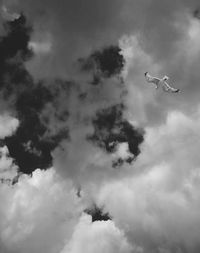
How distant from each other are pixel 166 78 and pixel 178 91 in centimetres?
251

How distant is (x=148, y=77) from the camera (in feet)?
155

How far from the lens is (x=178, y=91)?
152 ft

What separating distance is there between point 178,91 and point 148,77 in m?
3.69

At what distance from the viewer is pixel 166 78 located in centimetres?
4484

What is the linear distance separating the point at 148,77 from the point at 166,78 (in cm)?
284
